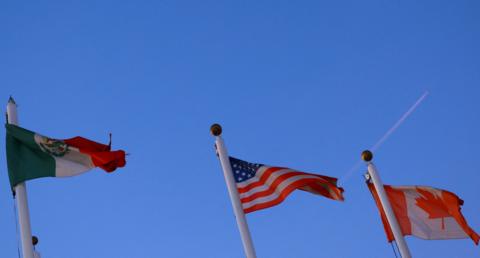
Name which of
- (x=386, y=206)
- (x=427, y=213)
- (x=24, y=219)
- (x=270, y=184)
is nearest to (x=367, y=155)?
(x=386, y=206)

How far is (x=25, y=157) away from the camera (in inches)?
617

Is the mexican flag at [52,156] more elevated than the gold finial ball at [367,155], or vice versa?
the mexican flag at [52,156]

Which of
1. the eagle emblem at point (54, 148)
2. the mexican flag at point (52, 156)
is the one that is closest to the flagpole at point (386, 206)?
the mexican flag at point (52, 156)

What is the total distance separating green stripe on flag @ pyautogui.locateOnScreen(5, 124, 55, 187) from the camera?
1528cm

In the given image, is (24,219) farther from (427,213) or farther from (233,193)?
(427,213)

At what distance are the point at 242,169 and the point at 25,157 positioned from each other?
527 centimetres

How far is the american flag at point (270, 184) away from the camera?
16.5 metres

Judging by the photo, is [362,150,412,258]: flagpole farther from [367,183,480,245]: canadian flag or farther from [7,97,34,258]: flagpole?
[7,97,34,258]: flagpole

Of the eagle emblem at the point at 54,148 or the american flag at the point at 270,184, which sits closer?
the eagle emblem at the point at 54,148

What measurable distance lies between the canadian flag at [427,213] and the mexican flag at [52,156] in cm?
773

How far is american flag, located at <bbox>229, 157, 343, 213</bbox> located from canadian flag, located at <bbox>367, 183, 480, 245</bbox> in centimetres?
228

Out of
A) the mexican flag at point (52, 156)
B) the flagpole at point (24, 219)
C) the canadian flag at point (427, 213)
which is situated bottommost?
the canadian flag at point (427, 213)

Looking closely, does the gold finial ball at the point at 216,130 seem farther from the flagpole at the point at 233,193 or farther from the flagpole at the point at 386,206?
the flagpole at the point at 386,206

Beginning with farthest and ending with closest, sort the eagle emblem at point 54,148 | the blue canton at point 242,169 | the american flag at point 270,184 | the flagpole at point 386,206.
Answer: the flagpole at point 386,206
the blue canton at point 242,169
the american flag at point 270,184
the eagle emblem at point 54,148
